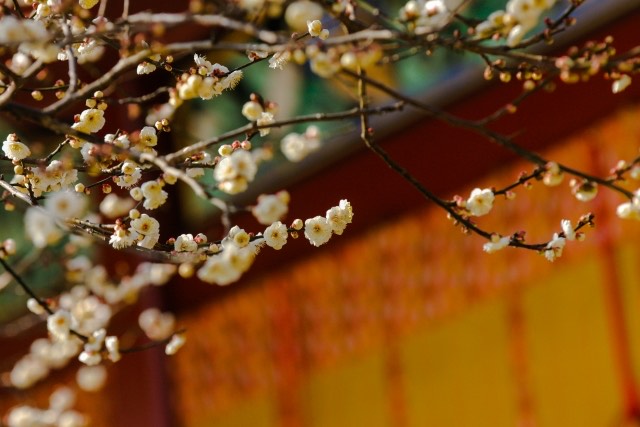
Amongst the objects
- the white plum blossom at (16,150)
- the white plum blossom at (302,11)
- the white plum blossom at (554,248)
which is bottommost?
the white plum blossom at (554,248)

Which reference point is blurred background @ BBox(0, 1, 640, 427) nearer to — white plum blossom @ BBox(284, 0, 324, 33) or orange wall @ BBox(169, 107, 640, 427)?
orange wall @ BBox(169, 107, 640, 427)

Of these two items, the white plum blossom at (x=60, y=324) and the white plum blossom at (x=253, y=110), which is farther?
the white plum blossom at (x=60, y=324)

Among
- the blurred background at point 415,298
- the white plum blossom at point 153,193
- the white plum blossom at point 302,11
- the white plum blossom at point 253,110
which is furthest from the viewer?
the blurred background at point 415,298

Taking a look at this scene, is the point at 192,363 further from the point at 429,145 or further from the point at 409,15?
the point at 409,15

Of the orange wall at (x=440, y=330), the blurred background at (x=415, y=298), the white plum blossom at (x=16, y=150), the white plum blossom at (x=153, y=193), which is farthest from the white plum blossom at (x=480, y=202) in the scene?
the orange wall at (x=440, y=330)

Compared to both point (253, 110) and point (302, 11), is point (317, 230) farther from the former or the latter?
point (302, 11)

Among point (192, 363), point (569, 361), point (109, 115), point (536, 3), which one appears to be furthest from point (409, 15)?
point (192, 363)

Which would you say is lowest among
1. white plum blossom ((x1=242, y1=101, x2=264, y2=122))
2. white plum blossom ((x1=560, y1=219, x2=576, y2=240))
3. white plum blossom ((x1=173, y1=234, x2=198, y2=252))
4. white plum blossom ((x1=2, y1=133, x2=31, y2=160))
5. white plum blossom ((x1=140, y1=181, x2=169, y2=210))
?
white plum blossom ((x1=560, y1=219, x2=576, y2=240))

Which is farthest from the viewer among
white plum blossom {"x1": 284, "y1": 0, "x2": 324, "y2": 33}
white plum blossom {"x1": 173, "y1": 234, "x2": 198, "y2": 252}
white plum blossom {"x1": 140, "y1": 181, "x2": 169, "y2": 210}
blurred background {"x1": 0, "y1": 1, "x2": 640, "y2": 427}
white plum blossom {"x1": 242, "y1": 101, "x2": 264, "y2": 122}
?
blurred background {"x1": 0, "y1": 1, "x2": 640, "y2": 427}

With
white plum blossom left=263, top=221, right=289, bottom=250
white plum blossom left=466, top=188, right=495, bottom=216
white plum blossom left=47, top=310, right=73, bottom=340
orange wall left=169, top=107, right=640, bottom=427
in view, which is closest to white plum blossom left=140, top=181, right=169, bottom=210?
white plum blossom left=263, top=221, right=289, bottom=250

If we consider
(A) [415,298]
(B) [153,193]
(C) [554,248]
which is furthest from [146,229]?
(A) [415,298]

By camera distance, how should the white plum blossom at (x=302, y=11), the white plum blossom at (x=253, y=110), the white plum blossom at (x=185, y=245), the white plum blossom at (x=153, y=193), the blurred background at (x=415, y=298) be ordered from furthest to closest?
the blurred background at (x=415, y=298), the white plum blossom at (x=185, y=245), the white plum blossom at (x=153, y=193), the white plum blossom at (x=253, y=110), the white plum blossom at (x=302, y=11)

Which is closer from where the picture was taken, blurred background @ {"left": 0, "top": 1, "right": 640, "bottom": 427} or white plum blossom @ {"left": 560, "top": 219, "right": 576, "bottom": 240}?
white plum blossom @ {"left": 560, "top": 219, "right": 576, "bottom": 240}

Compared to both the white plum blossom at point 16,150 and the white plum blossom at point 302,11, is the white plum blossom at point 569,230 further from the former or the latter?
the white plum blossom at point 16,150
